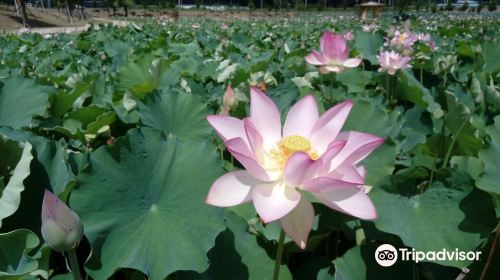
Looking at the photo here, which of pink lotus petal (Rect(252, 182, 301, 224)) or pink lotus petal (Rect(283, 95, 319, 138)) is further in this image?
pink lotus petal (Rect(283, 95, 319, 138))

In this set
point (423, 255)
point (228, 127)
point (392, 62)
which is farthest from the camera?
point (392, 62)

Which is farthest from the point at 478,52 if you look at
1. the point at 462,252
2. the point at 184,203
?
the point at 184,203

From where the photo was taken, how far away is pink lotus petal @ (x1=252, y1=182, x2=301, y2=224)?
0.52 meters

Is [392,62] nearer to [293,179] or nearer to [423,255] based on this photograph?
Result: [423,255]

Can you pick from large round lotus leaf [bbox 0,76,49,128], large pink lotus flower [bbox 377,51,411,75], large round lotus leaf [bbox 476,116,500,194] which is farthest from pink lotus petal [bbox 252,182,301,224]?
large pink lotus flower [bbox 377,51,411,75]

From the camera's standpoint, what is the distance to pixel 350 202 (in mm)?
549

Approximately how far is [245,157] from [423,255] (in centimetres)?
40

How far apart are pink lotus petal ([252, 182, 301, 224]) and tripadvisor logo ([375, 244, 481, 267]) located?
0.90ft

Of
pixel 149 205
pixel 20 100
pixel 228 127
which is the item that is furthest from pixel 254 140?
pixel 20 100

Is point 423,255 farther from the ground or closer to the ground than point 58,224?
closer to the ground

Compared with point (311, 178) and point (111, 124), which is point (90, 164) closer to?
point (311, 178)

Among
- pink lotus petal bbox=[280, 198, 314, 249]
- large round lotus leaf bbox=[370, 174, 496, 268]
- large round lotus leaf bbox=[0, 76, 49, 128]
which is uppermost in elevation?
pink lotus petal bbox=[280, 198, 314, 249]

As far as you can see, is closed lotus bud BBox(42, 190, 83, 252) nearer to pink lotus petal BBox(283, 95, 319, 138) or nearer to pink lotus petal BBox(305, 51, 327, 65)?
pink lotus petal BBox(283, 95, 319, 138)

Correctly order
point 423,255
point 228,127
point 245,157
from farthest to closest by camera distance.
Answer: point 423,255 < point 228,127 < point 245,157
